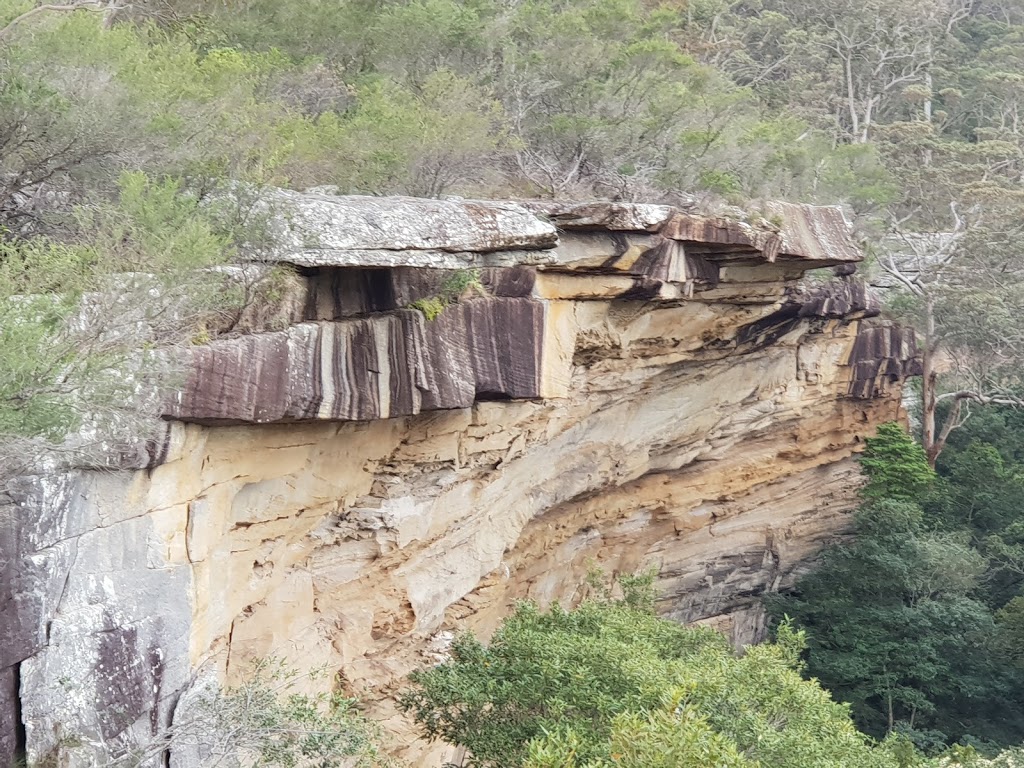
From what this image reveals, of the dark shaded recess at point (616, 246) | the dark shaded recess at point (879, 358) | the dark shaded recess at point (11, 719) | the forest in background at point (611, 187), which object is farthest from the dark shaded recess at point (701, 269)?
the dark shaded recess at point (11, 719)

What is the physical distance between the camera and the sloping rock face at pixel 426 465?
6816 mm

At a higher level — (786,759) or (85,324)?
(85,324)

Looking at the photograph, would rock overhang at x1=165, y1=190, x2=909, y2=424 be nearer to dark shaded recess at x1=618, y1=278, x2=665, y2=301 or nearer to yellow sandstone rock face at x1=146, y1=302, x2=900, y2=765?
dark shaded recess at x1=618, y1=278, x2=665, y2=301

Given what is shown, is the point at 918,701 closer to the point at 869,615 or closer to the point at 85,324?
the point at 869,615

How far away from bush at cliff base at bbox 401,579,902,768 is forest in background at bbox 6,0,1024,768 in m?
0.05

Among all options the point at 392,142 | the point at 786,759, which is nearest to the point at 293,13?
the point at 392,142

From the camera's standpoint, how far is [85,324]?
650 centimetres

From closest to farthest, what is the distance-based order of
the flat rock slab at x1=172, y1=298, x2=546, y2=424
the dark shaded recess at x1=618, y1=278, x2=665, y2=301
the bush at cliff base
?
1. the flat rock slab at x1=172, y1=298, x2=546, y2=424
2. the bush at cliff base
3. the dark shaded recess at x1=618, y1=278, x2=665, y2=301

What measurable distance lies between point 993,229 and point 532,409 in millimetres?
13630

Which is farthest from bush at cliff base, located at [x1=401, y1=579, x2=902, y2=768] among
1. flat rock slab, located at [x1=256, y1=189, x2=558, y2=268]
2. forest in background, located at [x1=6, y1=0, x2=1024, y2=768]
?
flat rock slab, located at [x1=256, y1=189, x2=558, y2=268]

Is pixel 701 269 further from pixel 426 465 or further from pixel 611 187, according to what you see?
pixel 426 465

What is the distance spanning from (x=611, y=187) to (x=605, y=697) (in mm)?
8289

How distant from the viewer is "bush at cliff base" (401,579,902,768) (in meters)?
7.91

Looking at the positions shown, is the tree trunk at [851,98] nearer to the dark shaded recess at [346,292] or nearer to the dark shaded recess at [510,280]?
the dark shaded recess at [510,280]
